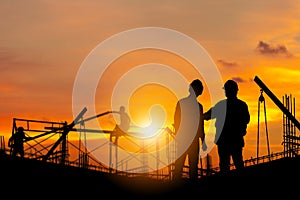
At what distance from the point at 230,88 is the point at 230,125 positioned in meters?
1.01

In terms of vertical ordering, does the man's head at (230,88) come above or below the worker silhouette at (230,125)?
above

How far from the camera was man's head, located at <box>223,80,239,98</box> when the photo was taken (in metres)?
18.2

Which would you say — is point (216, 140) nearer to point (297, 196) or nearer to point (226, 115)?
point (226, 115)

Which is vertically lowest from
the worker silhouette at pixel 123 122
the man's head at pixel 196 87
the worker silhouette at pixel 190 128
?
the worker silhouette at pixel 190 128

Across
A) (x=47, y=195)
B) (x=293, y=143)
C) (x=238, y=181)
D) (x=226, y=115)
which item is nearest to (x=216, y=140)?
(x=226, y=115)

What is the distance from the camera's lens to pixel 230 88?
60.2 feet

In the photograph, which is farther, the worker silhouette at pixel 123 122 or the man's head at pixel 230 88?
the worker silhouette at pixel 123 122

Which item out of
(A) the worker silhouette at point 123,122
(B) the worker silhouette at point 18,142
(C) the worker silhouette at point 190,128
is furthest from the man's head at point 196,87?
(B) the worker silhouette at point 18,142

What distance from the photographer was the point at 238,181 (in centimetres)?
1686

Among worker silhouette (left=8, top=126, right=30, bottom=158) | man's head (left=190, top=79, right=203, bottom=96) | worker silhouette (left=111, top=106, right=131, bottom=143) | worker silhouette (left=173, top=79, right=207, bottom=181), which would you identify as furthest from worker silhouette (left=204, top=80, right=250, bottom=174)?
worker silhouette (left=8, top=126, right=30, bottom=158)

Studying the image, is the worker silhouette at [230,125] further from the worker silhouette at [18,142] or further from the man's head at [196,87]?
the worker silhouette at [18,142]

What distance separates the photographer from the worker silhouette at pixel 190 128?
17.6 m

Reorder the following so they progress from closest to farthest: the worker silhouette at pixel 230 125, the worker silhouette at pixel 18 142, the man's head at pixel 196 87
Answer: the man's head at pixel 196 87 < the worker silhouette at pixel 230 125 < the worker silhouette at pixel 18 142

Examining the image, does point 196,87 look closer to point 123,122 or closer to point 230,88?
point 230,88
